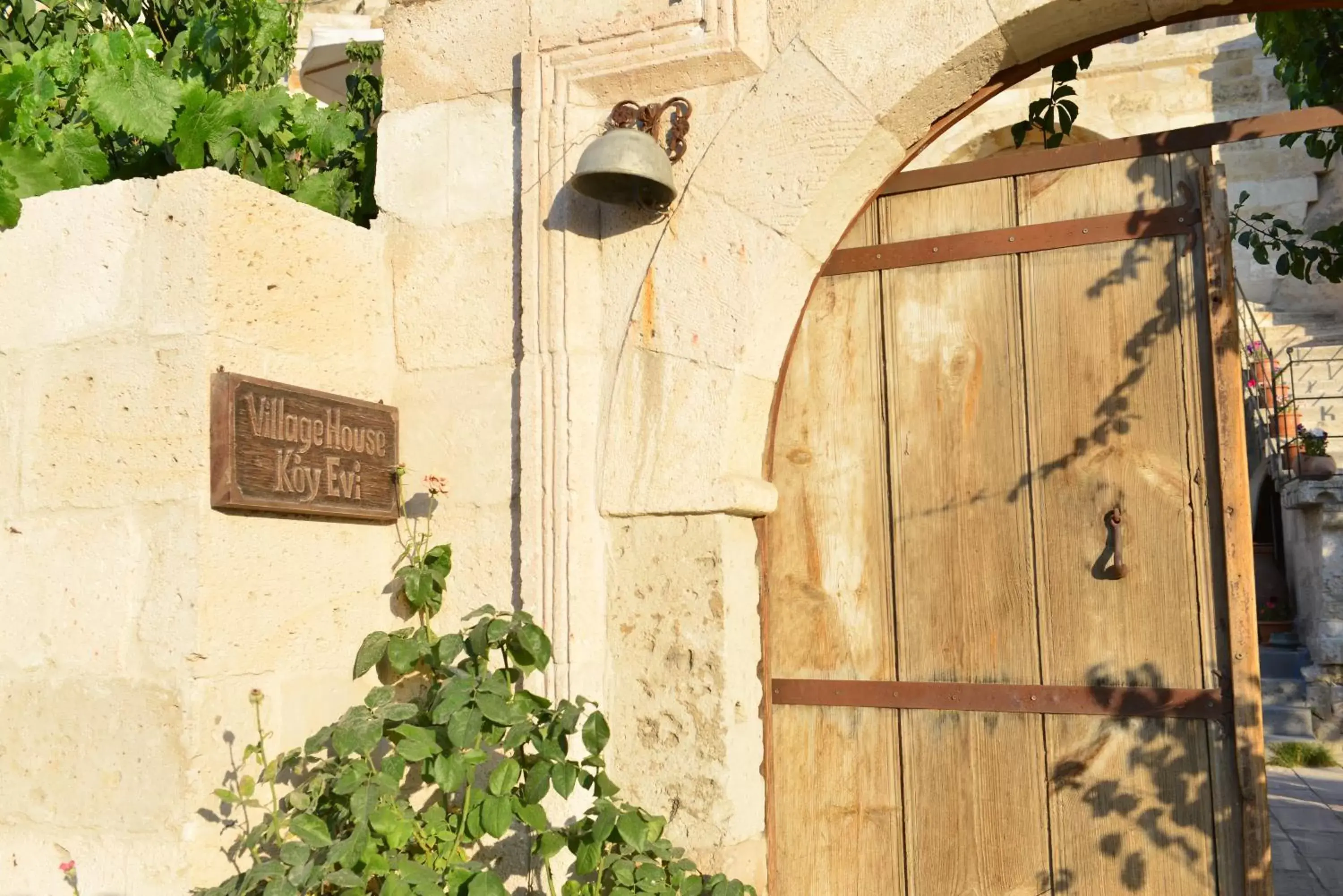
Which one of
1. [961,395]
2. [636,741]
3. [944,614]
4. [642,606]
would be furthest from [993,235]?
[636,741]

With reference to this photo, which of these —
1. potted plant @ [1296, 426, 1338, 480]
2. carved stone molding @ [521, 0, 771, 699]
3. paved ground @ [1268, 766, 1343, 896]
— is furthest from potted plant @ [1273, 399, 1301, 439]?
carved stone molding @ [521, 0, 771, 699]

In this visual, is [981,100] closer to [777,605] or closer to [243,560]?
[777,605]

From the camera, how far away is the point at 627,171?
86.7 inches

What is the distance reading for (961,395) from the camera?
2469 millimetres

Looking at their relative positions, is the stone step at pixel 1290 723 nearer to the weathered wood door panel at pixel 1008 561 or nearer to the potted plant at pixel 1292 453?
the potted plant at pixel 1292 453

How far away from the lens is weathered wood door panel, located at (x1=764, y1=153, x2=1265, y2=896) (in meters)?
2.28

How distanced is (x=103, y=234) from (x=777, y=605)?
1604 millimetres

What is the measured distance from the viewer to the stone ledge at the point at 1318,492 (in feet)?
22.4

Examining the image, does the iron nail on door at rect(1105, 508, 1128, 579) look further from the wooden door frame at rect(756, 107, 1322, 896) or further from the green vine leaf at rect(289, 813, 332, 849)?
the green vine leaf at rect(289, 813, 332, 849)

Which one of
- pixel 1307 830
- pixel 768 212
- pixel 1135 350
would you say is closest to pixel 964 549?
pixel 1135 350

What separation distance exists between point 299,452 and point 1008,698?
153 centimetres

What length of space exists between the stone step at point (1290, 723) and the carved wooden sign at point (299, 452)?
5897 millimetres

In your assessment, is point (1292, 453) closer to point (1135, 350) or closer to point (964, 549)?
point (1135, 350)

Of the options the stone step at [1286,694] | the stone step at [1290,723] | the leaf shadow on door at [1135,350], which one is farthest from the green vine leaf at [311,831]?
the stone step at [1286,694]
